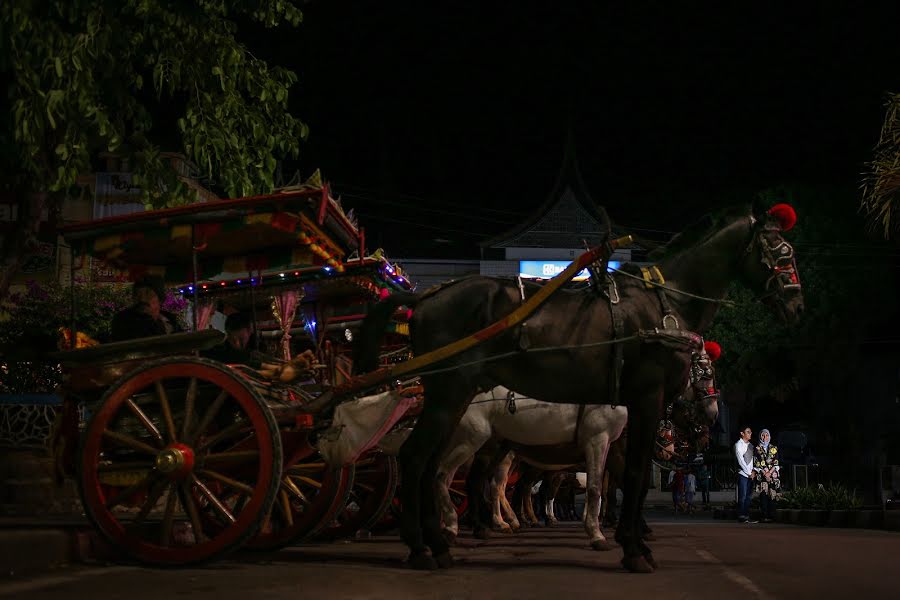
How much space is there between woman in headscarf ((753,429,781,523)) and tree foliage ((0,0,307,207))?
1541cm

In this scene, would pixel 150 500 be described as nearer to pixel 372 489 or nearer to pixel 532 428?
pixel 372 489

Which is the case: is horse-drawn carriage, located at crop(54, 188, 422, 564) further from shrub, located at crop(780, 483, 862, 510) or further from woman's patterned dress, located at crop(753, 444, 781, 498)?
woman's patterned dress, located at crop(753, 444, 781, 498)

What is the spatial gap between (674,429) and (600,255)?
33.1 feet

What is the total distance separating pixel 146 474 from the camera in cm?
813

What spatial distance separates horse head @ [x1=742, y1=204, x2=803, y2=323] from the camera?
916cm

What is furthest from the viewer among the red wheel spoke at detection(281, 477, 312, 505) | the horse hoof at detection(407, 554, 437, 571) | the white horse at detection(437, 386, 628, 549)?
the white horse at detection(437, 386, 628, 549)

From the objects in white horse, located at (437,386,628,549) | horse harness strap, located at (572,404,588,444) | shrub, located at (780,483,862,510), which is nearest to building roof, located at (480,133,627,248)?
shrub, located at (780,483,862,510)

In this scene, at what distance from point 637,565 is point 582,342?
68.6 inches

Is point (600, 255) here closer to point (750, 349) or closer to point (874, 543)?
point (874, 543)

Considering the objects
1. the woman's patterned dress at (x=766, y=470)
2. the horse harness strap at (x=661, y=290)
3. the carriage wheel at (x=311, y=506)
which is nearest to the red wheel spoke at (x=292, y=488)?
the carriage wheel at (x=311, y=506)

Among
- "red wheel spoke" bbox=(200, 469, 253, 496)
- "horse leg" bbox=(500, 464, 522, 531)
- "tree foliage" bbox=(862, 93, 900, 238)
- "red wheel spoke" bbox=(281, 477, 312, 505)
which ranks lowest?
"horse leg" bbox=(500, 464, 522, 531)

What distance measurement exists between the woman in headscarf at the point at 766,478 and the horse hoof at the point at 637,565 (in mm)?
16605

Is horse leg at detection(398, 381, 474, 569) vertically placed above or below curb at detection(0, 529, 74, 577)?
above

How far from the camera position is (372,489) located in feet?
37.6
